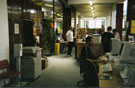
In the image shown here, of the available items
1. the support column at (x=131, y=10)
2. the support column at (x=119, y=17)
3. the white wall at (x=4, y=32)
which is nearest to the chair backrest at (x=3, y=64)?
the white wall at (x=4, y=32)

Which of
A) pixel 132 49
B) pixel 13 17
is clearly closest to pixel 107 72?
pixel 132 49

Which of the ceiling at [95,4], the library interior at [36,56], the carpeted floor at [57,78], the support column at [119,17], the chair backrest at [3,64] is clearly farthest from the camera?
the support column at [119,17]

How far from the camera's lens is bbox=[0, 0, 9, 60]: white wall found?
3.68 meters

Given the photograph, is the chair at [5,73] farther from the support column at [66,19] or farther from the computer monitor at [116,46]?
the support column at [66,19]

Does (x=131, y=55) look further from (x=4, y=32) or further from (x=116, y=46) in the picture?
(x=4, y=32)

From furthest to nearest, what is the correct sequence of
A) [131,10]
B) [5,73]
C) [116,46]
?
1. [131,10]
2. [5,73]
3. [116,46]

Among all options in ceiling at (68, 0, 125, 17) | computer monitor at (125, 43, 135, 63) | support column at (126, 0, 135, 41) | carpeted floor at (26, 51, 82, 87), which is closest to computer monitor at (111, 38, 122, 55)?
Result: computer monitor at (125, 43, 135, 63)

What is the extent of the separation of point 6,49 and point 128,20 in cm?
391

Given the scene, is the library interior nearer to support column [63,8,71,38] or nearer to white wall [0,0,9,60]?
white wall [0,0,9,60]

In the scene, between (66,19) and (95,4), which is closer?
(95,4)

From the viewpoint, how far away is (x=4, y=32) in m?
3.80

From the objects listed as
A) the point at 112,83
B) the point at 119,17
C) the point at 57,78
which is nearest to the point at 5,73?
the point at 57,78

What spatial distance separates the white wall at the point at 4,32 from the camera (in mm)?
3682

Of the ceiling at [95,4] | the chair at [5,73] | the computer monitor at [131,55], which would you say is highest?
the ceiling at [95,4]
